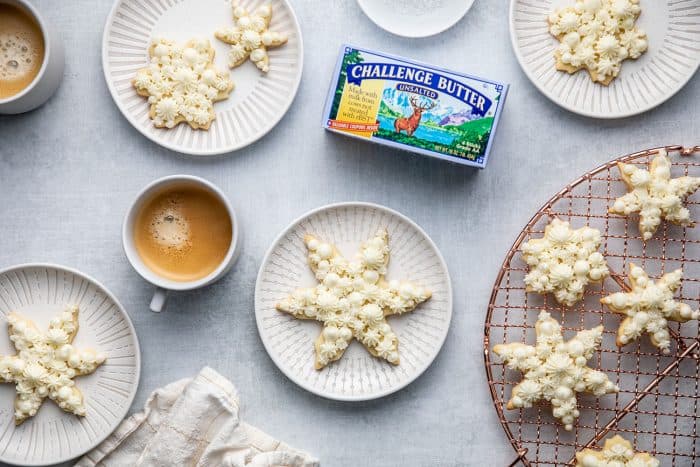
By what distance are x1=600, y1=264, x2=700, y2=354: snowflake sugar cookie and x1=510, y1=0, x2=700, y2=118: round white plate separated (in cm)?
31

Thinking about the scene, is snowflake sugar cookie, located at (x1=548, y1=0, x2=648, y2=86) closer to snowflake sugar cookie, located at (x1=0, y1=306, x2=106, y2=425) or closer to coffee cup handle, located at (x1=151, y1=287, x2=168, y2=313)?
coffee cup handle, located at (x1=151, y1=287, x2=168, y2=313)

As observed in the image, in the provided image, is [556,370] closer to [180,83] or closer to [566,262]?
[566,262]

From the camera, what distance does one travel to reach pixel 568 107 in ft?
4.63

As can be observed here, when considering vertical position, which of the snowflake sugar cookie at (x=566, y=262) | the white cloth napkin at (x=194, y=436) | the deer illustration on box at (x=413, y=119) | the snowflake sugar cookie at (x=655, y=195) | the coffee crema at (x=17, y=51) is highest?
the coffee crema at (x=17, y=51)

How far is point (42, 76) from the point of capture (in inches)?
53.8

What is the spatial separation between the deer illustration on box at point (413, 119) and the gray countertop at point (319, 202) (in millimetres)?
128

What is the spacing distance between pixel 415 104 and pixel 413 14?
0.74 ft

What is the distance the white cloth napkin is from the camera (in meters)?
1.38

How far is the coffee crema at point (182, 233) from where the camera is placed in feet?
4.48

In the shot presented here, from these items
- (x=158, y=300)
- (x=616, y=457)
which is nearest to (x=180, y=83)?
(x=158, y=300)

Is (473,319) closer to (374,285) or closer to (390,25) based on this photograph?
(374,285)

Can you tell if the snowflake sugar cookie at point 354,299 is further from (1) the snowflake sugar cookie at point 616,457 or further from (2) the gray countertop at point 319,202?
(1) the snowflake sugar cookie at point 616,457

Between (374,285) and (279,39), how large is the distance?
0.48 meters

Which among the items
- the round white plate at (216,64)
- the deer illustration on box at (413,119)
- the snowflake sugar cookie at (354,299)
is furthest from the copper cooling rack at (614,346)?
the round white plate at (216,64)
